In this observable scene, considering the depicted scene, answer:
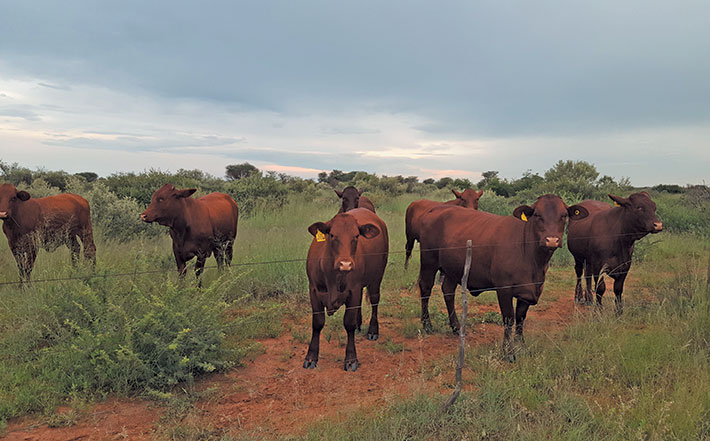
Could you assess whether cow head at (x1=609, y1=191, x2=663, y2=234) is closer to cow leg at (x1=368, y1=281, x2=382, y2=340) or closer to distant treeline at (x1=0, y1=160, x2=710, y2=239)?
cow leg at (x1=368, y1=281, x2=382, y2=340)

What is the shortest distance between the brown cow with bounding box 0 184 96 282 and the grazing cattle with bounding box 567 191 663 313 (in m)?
8.68

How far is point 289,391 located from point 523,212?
368cm

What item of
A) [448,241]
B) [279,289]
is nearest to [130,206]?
[279,289]

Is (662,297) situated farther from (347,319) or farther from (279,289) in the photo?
(279,289)

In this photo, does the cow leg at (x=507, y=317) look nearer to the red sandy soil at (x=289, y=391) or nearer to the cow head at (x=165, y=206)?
the red sandy soil at (x=289, y=391)

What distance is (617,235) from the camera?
6992 mm

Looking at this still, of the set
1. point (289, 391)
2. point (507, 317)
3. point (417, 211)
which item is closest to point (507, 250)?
point (507, 317)

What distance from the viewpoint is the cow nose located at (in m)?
4.70

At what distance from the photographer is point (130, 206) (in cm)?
1242

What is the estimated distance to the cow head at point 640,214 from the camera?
6.62 meters

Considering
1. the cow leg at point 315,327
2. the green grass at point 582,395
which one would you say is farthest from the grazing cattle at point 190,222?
the green grass at point 582,395

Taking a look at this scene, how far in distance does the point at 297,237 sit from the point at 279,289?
327cm

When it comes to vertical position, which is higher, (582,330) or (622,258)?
(622,258)

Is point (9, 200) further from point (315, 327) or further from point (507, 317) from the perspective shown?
point (507, 317)
